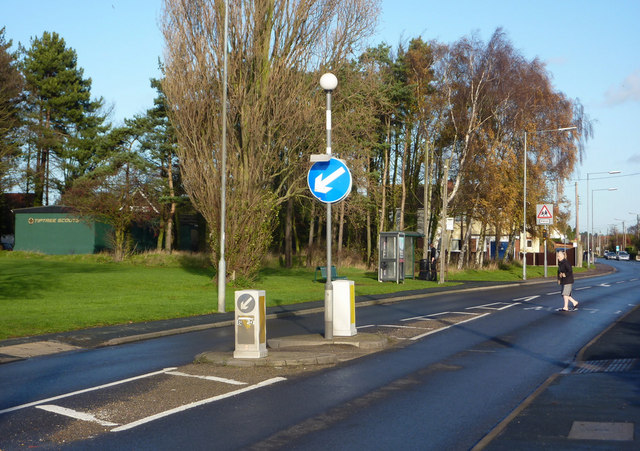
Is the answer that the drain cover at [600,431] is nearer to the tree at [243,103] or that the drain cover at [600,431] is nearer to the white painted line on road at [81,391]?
the white painted line on road at [81,391]

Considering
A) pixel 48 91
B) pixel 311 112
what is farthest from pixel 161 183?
pixel 311 112

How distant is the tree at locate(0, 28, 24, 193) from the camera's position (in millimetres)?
41844

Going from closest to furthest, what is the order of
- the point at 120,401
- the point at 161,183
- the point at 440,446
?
the point at 440,446, the point at 120,401, the point at 161,183

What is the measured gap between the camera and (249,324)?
10180 mm

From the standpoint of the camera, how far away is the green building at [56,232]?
48625 mm

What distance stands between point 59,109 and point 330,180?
5085 centimetres

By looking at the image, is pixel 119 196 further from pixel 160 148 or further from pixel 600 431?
pixel 600 431

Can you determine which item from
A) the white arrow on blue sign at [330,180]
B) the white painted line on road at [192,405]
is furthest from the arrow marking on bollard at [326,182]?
the white painted line on road at [192,405]

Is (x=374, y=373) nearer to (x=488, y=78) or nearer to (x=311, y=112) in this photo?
(x=311, y=112)

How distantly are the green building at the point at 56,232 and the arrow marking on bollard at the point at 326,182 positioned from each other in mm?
38367

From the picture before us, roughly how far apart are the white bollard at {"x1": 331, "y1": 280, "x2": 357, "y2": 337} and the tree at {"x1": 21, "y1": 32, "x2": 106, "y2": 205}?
156ft

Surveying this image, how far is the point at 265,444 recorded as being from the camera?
607 cm

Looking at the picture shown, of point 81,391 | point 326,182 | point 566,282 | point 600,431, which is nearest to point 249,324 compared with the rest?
point 81,391

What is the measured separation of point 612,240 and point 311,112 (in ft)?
597
